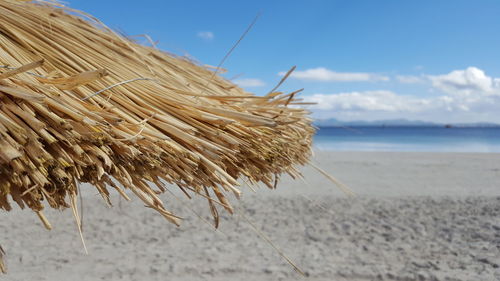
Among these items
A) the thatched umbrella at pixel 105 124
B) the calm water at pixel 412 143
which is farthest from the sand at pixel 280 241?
the calm water at pixel 412 143

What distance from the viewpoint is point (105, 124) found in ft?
2.62

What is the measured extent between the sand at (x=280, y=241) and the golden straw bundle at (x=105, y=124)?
2269mm

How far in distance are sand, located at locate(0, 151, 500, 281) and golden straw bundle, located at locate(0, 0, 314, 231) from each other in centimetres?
227

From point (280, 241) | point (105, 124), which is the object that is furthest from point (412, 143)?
point (105, 124)

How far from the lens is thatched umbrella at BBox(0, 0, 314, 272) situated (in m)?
→ 0.73

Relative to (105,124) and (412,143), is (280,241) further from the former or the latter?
(412,143)

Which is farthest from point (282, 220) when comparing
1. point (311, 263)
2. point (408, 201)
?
point (408, 201)

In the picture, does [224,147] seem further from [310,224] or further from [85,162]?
[310,224]

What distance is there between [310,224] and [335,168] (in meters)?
5.18

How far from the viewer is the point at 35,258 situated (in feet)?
12.0

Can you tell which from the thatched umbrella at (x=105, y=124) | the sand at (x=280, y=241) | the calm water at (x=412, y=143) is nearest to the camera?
the thatched umbrella at (x=105, y=124)

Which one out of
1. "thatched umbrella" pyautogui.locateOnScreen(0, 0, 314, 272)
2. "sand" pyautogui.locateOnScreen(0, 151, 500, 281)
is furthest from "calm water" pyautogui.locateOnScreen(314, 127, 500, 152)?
"thatched umbrella" pyautogui.locateOnScreen(0, 0, 314, 272)

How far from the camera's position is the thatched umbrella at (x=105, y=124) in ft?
2.39

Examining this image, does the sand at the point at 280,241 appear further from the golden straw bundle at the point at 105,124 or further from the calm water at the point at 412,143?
the calm water at the point at 412,143
